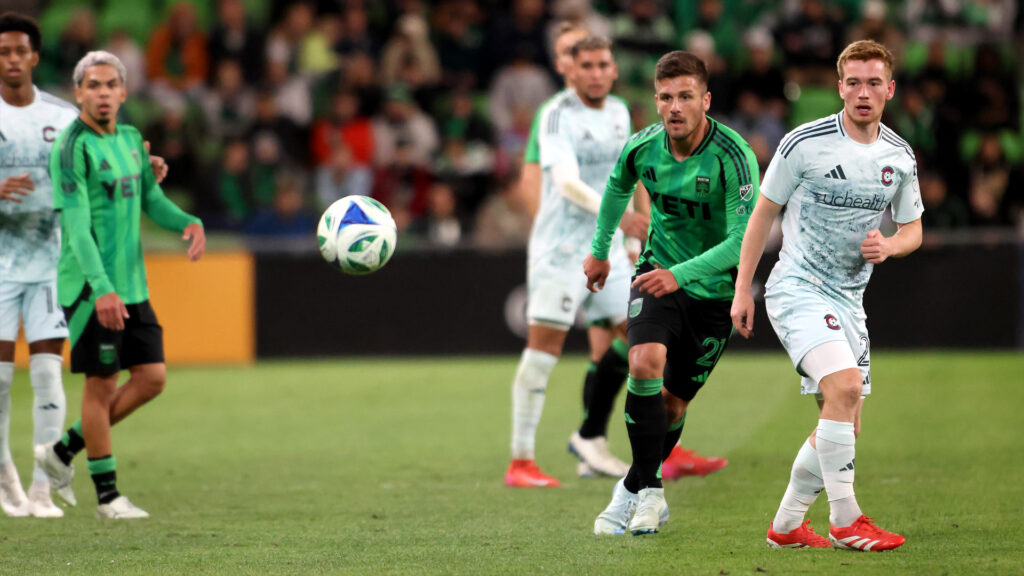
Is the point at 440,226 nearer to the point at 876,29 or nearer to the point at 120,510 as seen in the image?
the point at 876,29

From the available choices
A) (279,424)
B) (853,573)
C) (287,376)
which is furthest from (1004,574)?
(287,376)

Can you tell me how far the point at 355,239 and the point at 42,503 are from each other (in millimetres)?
2198

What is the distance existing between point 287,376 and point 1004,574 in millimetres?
9743

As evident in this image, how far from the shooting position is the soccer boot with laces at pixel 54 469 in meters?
6.98

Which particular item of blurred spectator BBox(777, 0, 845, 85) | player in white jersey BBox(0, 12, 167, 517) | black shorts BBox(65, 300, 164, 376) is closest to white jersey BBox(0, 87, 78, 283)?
player in white jersey BBox(0, 12, 167, 517)

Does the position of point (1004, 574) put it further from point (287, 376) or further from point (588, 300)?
point (287, 376)

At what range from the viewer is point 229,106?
16.5 m

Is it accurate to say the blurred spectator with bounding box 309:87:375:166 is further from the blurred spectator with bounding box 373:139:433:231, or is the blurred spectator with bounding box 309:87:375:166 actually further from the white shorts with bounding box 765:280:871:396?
the white shorts with bounding box 765:280:871:396

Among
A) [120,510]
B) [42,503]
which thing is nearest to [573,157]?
[120,510]

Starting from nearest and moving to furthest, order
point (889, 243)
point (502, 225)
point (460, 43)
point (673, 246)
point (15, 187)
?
point (889, 243)
point (673, 246)
point (15, 187)
point (502, 225)
point (460, 43)

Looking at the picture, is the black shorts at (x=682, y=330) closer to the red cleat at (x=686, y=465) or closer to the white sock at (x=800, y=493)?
the white sock at (x=800, y=493)

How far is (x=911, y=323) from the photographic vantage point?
14.5 m

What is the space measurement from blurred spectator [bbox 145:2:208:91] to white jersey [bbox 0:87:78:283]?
33.4 ft

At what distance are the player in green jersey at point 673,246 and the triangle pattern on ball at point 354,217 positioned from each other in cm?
117
